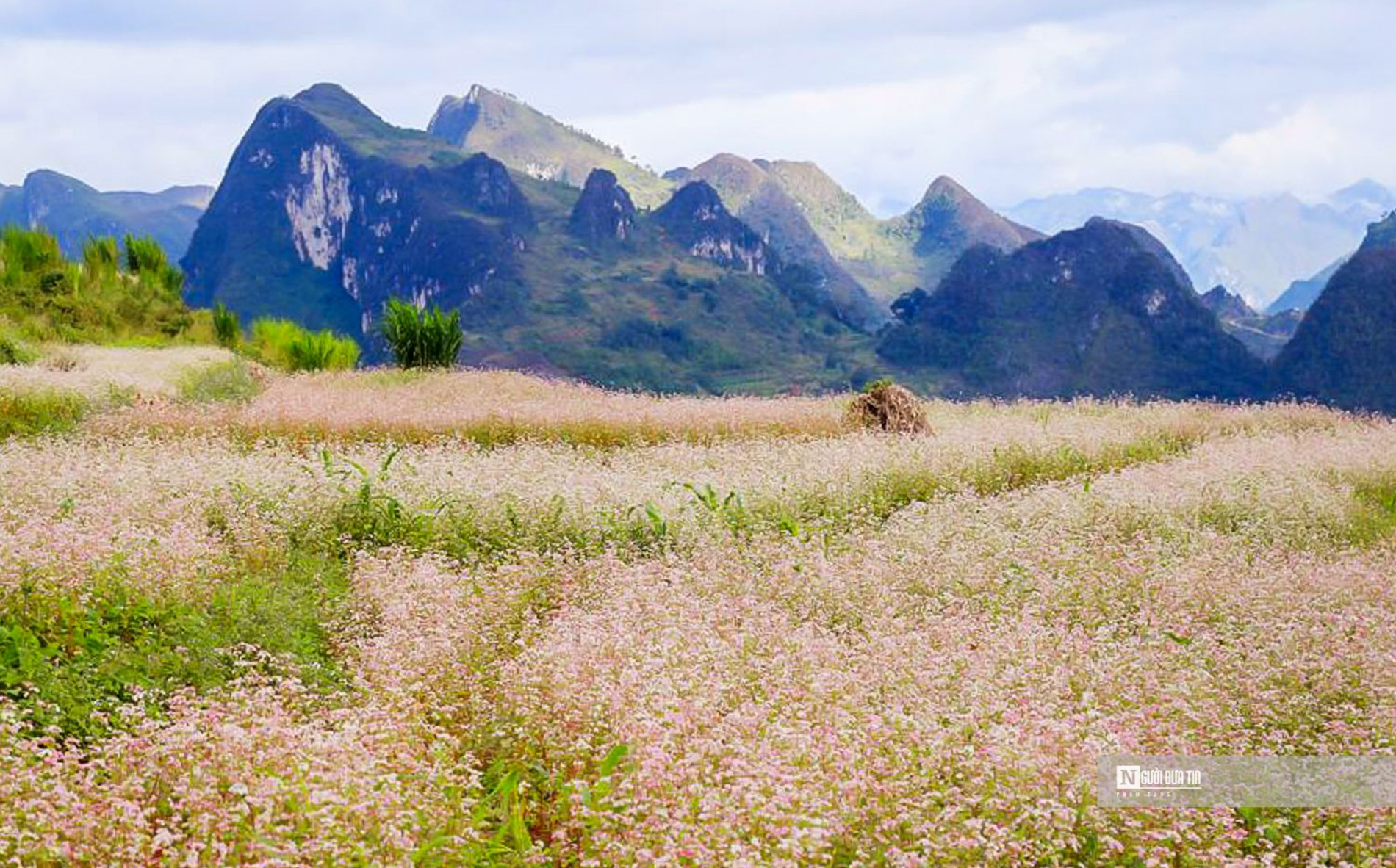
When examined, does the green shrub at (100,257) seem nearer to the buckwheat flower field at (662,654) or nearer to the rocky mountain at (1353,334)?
the buckwheat flower field at (662,654)

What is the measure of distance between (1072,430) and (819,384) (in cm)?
15273

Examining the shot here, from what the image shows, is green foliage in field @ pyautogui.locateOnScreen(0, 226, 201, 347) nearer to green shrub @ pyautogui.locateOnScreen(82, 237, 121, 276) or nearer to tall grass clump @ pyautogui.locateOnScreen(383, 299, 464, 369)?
green shrub @ pyautogui.locateOnScreen(82, 237, 121, 276)

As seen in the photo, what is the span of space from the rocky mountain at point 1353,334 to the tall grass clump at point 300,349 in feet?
474

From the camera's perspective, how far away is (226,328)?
2906 centimetres

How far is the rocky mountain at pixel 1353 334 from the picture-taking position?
14250cm

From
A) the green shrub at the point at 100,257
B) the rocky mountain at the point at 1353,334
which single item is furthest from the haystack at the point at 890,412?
the rocky mountain at the point at 1353,334

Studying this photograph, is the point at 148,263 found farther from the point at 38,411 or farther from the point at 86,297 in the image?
the point at 38,411

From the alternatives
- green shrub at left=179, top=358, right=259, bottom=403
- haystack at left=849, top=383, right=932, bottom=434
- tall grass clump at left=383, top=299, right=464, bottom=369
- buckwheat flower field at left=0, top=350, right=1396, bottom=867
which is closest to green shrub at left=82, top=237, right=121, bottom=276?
tall grass clump at left=383, top=299, right=464, bottom=369

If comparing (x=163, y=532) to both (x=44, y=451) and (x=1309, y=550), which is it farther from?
(x=1309, y=550)

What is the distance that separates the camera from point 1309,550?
1039 cm

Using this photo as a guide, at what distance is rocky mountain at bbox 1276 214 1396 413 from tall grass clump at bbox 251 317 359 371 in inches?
5687

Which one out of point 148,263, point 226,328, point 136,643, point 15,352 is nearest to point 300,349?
point 226,328

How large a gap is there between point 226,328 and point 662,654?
86.5 ft

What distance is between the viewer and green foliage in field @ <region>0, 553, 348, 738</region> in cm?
580
